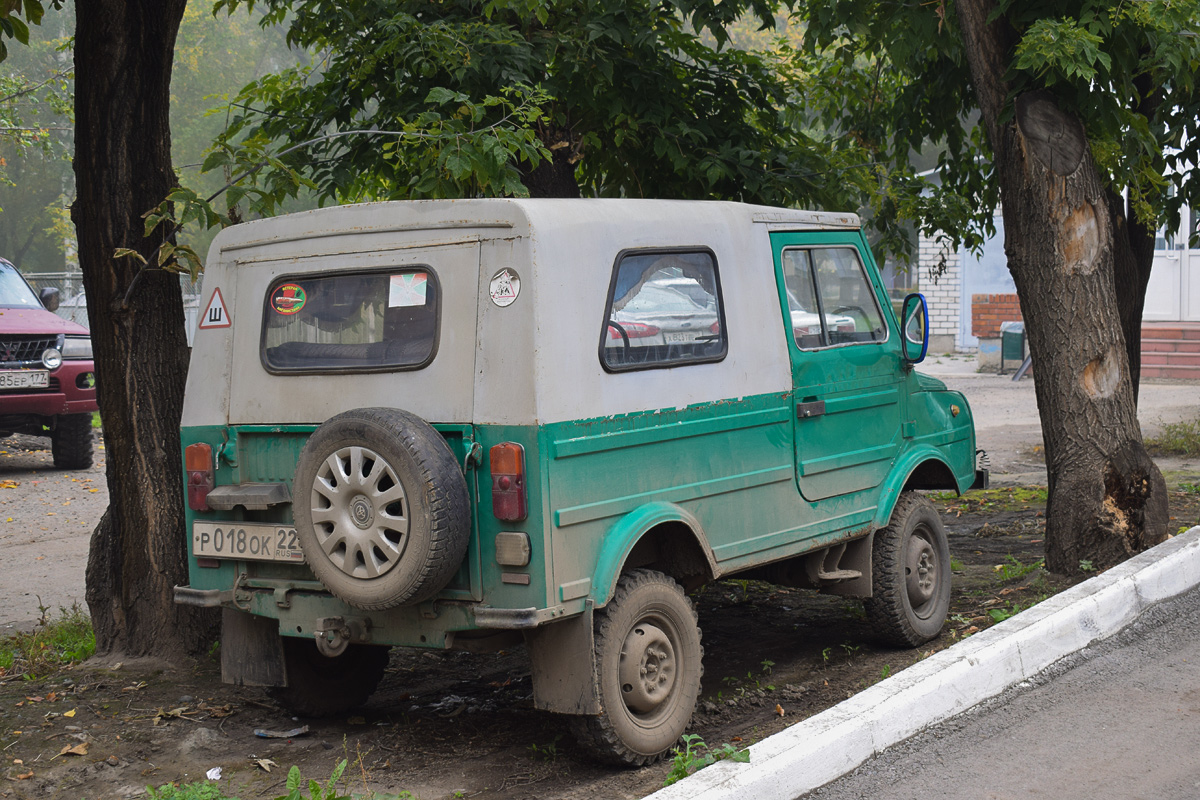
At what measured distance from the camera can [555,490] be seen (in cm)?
405

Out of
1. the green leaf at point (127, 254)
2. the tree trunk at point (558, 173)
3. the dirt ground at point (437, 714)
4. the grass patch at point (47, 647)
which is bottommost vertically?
the dirt ground at point (437, 714)

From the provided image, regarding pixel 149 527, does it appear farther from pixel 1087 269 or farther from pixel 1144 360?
pixel 1144 360

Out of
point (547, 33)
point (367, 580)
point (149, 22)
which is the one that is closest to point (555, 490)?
point (367, 580)

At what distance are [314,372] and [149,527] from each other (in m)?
1.84

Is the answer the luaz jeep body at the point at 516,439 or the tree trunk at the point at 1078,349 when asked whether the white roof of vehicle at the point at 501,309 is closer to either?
the luaz jeep body at the point at 516,439

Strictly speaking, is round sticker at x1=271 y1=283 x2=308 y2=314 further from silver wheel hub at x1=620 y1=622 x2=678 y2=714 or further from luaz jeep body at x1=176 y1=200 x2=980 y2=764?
silver wheel hub at x1=620 y1=622 x2=678 y2=714

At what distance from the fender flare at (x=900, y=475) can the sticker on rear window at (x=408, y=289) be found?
258 cm

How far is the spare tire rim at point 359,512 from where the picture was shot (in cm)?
405

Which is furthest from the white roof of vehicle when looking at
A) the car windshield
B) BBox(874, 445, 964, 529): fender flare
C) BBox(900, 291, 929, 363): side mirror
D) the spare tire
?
the car windshield

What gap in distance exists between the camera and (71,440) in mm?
13117

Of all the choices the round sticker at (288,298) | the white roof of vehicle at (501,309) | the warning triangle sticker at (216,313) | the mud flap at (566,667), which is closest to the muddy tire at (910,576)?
the white roof of vehicle at (501,309)

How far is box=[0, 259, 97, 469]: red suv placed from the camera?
12.2 metres

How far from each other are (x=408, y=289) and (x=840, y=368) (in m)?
2.19

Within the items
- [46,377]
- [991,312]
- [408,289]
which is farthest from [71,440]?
[991,312]
